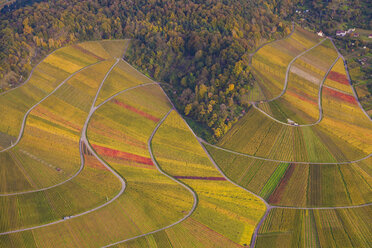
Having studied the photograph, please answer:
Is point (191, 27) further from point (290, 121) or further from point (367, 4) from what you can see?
point (367, 4)

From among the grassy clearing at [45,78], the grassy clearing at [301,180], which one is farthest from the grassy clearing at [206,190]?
the grassy clearing at [45,78]

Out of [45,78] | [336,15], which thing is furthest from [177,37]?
[336,15]

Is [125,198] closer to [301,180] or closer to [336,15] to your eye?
[301,180]

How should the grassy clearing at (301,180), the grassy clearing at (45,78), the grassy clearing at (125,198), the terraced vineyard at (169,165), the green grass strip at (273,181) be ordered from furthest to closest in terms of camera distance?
1. the grassy clearing at (45,78)
2. the green grass strip at (273,181)
3. the grassy clearing at (301,180)
4. the terraced vineyard at (169,165)
5. the grassy clearing at (125,198)

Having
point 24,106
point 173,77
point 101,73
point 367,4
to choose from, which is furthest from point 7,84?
point 367,4

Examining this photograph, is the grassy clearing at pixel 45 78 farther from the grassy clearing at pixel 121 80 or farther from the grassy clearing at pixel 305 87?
the grassy clearing at pixel 305 87

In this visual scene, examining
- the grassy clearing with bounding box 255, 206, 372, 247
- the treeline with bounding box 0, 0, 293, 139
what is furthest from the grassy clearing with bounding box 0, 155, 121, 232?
the grassy clearing with bounding box 255, 206, 372, 247
